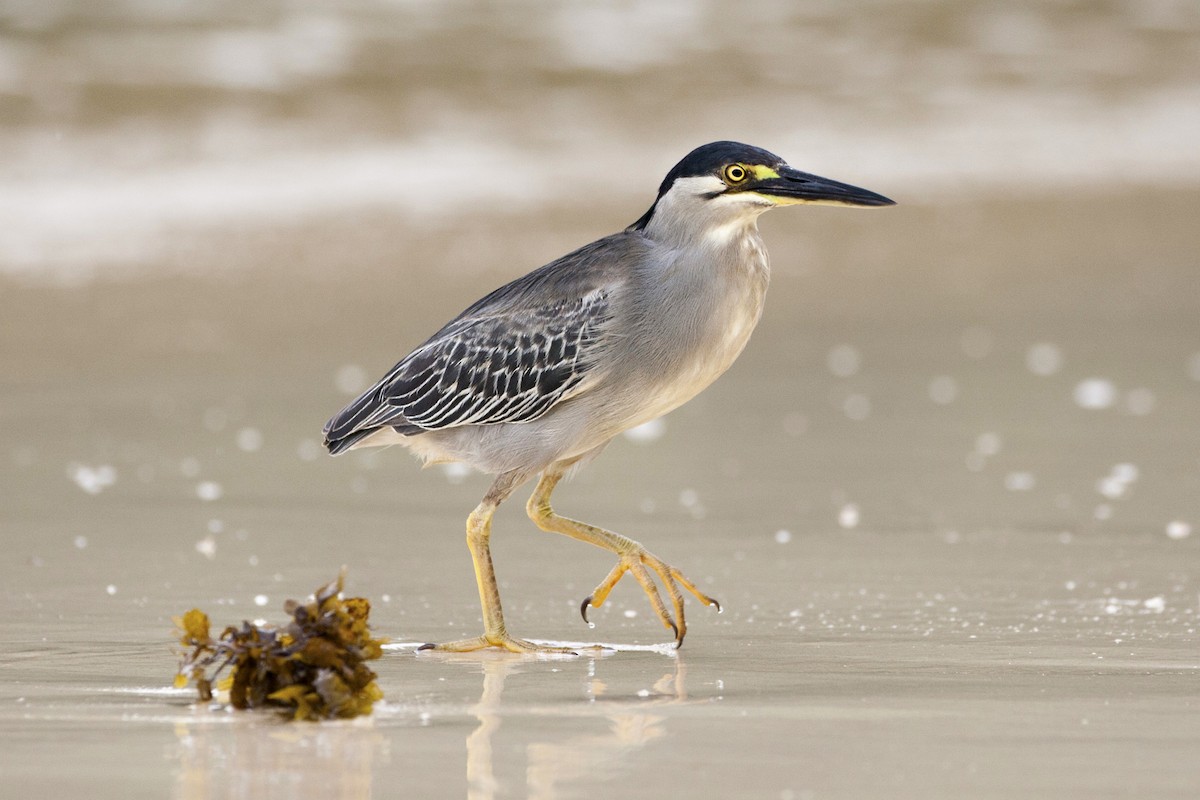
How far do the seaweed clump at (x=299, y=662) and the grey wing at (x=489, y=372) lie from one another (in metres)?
1.42

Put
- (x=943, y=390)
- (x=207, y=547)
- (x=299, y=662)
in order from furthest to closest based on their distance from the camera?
(x=943, y=390) < (x=207, y=547) < (x=299, y=662)

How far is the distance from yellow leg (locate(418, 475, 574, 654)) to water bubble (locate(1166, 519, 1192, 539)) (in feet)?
8.49

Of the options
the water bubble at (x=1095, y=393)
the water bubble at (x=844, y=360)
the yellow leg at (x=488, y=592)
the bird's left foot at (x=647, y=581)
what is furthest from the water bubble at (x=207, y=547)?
the water bubble at (x=1095, y=393)

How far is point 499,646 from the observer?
5.50 metres

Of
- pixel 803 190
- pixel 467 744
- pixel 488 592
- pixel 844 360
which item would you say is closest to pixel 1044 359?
pixel 844 360

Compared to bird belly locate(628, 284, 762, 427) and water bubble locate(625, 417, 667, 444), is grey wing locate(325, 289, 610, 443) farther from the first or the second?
water bubble locate(625, 417, 667, 444)

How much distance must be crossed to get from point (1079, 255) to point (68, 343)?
7.50 meters

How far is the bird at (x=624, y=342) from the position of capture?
19.0 feet

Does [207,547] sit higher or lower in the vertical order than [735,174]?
lower

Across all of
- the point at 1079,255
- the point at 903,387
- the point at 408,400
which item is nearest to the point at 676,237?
the point at 408,400

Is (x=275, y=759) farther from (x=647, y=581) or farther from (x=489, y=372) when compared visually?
(x=489, y=372)

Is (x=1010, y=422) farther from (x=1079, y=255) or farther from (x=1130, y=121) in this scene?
(x=1130, y=121)

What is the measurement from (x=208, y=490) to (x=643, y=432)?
2283mm

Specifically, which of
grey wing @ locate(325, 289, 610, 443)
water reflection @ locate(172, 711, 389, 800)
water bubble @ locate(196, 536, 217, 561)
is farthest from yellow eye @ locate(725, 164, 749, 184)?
water bubble @ locate(196, 536, 217, 561)
